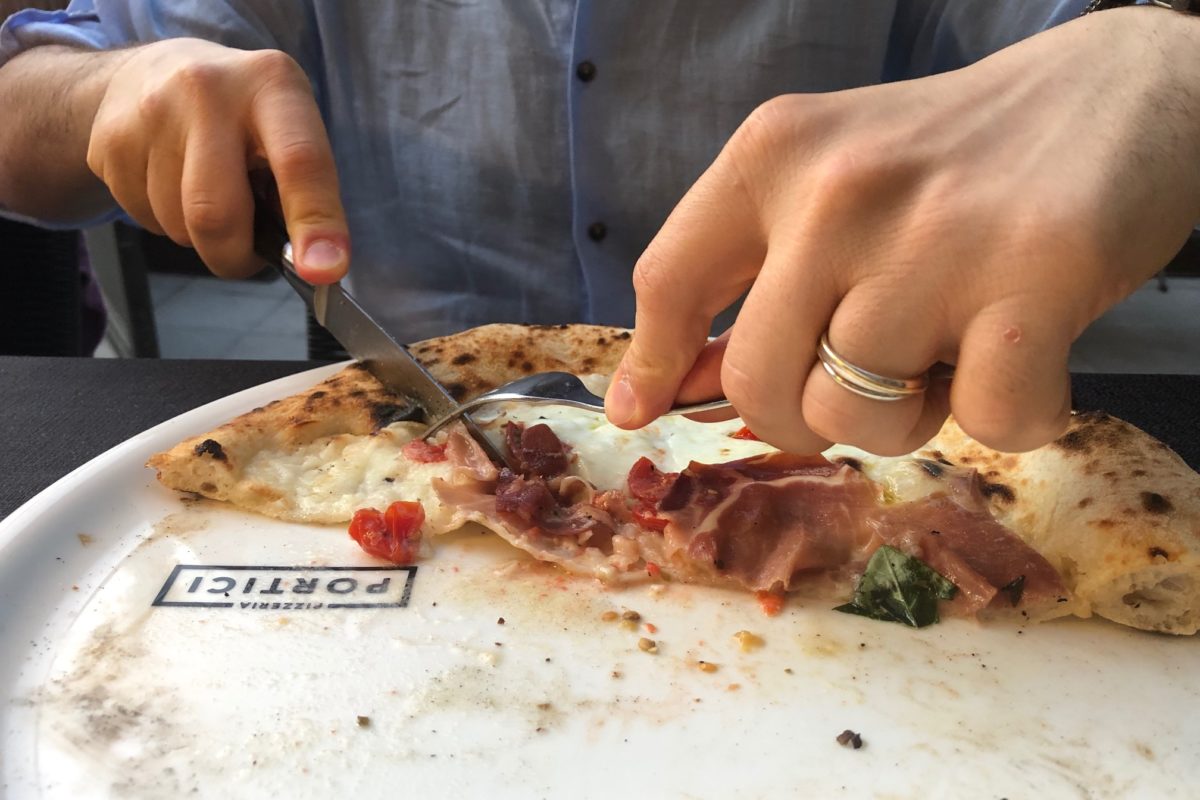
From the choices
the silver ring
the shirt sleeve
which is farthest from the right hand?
the shirt sleeve

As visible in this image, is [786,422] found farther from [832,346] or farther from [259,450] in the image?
[259,450]

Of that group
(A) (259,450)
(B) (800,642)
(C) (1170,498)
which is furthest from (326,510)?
(C) (1170,498)

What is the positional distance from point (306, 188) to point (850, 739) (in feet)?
3.75

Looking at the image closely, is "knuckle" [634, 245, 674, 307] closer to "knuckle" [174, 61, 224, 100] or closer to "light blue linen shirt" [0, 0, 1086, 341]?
"knuckle" [174, 61, 224, 100]

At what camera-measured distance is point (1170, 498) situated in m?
1.30

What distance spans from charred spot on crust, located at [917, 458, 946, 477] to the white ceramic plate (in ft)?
0.99

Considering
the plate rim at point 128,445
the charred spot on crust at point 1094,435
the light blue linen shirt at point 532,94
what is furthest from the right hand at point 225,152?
the charred spot on crust at point 1094,435

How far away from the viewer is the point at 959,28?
213 cm

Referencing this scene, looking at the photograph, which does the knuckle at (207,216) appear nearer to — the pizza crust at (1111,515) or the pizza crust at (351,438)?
the pizza crust at (351,438)

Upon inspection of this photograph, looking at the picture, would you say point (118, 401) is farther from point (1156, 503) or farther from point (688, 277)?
point (1156, 503)

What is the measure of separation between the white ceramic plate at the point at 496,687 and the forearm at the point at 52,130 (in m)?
1.06

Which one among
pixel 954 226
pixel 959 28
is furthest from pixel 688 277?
pixel 959 28

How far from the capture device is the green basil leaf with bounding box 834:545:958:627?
1.25m

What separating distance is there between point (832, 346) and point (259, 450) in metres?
1.04
